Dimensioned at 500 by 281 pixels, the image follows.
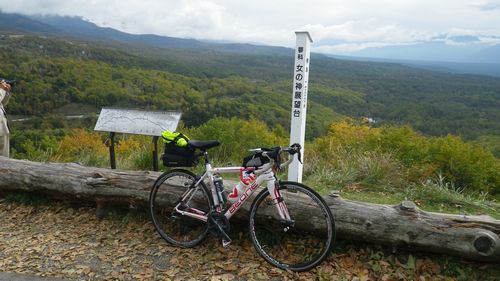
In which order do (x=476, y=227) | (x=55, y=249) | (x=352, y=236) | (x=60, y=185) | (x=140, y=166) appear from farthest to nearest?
(x=140, y=166)
(x=60, y=185)
(x=55, y=249)
(x=352, y=236)
(x=476, y=227)

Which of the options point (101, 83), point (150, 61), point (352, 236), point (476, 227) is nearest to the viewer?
point (476, 227)

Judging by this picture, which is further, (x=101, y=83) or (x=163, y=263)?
(x=101, y=83)

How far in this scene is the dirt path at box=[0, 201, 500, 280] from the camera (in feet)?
10.5

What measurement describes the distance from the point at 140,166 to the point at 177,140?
377 cm

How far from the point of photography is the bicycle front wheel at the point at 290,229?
3.30m

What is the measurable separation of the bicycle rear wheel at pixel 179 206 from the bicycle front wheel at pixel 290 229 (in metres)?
0.53

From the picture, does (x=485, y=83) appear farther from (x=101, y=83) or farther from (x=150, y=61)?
(x=101, y=83)

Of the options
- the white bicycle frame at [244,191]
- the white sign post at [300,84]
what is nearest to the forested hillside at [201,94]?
the white sign post at [300,84]

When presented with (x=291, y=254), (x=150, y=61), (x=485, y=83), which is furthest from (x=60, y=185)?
(x=485, y=83)

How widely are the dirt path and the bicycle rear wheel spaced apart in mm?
135

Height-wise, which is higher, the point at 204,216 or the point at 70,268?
the point at 204,216

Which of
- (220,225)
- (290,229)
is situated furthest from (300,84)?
(220,225)

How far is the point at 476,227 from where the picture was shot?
3.09 metres

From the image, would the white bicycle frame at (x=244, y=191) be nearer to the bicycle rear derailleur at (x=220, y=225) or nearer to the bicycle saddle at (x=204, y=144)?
the bicycle rear derailleur at (x=220, y=225)
